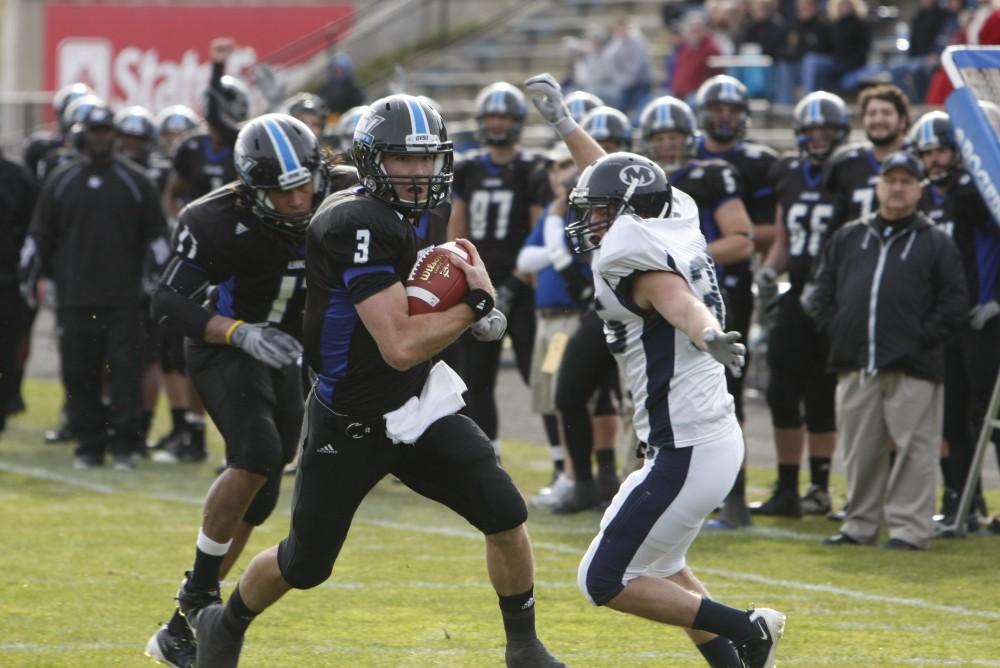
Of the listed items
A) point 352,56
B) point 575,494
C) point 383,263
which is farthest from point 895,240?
point 352,56

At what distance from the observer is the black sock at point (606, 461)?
28.9 ft

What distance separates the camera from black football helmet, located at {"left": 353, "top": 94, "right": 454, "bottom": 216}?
4.98 metres

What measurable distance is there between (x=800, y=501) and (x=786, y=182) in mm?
1659

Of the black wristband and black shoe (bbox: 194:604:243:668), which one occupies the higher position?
the black wristband

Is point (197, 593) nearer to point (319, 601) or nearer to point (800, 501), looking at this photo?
point (319, 601)

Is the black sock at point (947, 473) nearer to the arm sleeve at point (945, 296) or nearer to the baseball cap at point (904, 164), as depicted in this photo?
the arm sleeve at point (945, 296)

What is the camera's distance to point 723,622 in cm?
486

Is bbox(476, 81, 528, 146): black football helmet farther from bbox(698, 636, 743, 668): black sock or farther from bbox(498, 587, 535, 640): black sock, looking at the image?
bbox(698, 636, 743, 668): black sock

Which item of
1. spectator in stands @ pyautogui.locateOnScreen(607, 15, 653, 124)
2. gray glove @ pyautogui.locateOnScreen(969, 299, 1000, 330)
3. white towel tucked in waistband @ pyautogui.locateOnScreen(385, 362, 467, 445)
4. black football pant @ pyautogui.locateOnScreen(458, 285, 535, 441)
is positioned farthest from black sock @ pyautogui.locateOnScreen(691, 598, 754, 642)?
spectator in stands @ pyautogui.locateOnScreen(607, 15, 653, 124)

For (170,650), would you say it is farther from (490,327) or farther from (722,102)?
(722,102)

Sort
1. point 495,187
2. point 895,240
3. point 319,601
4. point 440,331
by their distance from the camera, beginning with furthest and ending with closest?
point 495,187 < point 895,240 < point 319,601 < point 440,331

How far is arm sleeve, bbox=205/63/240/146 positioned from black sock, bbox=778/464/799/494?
410cm

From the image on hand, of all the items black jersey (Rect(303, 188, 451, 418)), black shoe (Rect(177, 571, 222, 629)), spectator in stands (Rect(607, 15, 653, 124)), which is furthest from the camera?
spectator in stands (Rect(607, 15, 653, 124))

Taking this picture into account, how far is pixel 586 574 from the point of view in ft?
16.2
